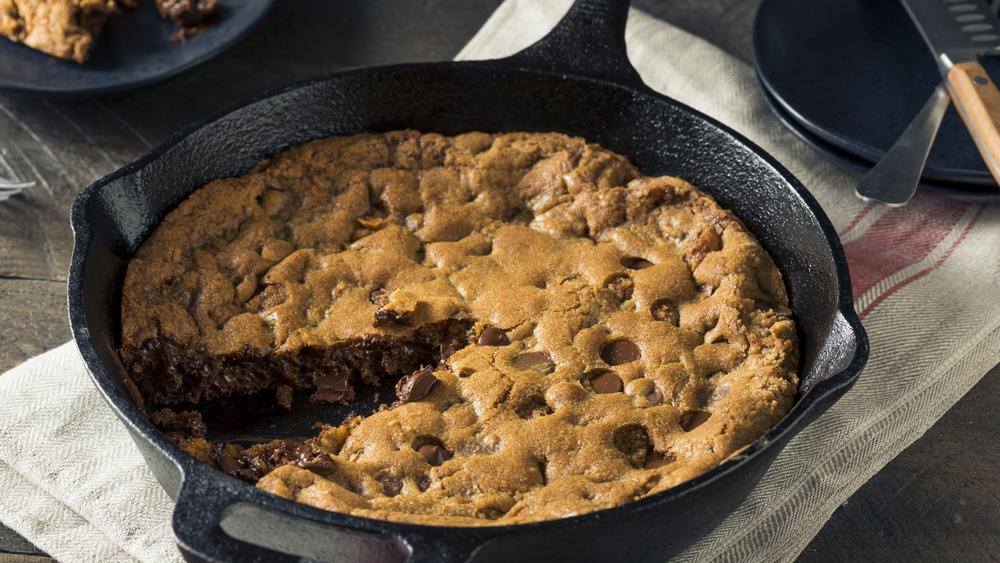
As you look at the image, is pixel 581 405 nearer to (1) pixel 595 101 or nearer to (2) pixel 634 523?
(2) pixel 634 523

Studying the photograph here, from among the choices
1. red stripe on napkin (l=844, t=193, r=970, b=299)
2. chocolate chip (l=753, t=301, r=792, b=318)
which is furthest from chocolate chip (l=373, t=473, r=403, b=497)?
red stripe on napkin (l=844, t=193, r=970, b=299)

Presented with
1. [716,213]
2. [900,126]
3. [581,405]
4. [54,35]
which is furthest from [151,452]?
[900,126]

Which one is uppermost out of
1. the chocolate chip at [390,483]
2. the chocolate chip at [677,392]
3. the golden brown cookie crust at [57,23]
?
the golden brown cookie crust at [57,23]

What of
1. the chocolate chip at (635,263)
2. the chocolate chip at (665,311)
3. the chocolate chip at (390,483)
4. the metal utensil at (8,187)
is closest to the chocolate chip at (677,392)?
the chocolate chip at (665,311)

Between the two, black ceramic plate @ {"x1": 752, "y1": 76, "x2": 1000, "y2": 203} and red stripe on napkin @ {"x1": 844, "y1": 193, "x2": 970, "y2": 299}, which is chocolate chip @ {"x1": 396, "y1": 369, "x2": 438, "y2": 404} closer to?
red stripe on napkin @ {"x1": 844, "y1": 193, "x2": 970, "y2": 299}

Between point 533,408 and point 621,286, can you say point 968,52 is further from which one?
point 533,408

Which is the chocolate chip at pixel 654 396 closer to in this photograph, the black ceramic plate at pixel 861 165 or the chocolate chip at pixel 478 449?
the chocolate chip at pixel 478 449
